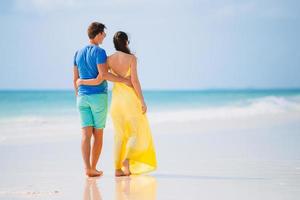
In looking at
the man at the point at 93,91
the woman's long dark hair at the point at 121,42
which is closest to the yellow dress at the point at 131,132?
the man at the point at 93,91

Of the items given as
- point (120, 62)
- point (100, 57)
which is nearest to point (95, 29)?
point (100, 57)

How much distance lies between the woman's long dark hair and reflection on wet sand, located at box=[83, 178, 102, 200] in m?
1.29

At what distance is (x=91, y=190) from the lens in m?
5.93

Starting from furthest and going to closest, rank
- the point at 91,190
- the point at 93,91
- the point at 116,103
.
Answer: the point at 116,103 → the point at 93,91 → the point at 91,190

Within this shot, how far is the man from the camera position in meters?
6.68

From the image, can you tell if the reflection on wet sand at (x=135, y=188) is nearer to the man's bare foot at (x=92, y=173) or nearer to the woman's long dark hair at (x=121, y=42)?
the man's bare foot at (x=92, y=173)

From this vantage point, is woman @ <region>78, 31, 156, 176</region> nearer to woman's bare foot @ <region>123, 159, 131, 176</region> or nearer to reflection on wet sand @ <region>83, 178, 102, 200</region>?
woman's bare foot @ <region>123, 159, 131, 176</region>

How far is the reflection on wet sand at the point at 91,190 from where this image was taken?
560 cm

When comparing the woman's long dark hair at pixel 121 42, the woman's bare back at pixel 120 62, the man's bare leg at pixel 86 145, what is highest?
the woman's long dark hair at pixel 121 42

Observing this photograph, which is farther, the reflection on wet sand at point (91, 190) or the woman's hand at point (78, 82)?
the woman's hand at point (78, 82)

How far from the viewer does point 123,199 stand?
5.47m

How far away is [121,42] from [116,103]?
0.60 meters

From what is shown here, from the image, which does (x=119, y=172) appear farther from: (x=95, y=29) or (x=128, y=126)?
(x=95, y=29)

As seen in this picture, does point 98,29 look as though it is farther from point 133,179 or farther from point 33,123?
point 33,123
